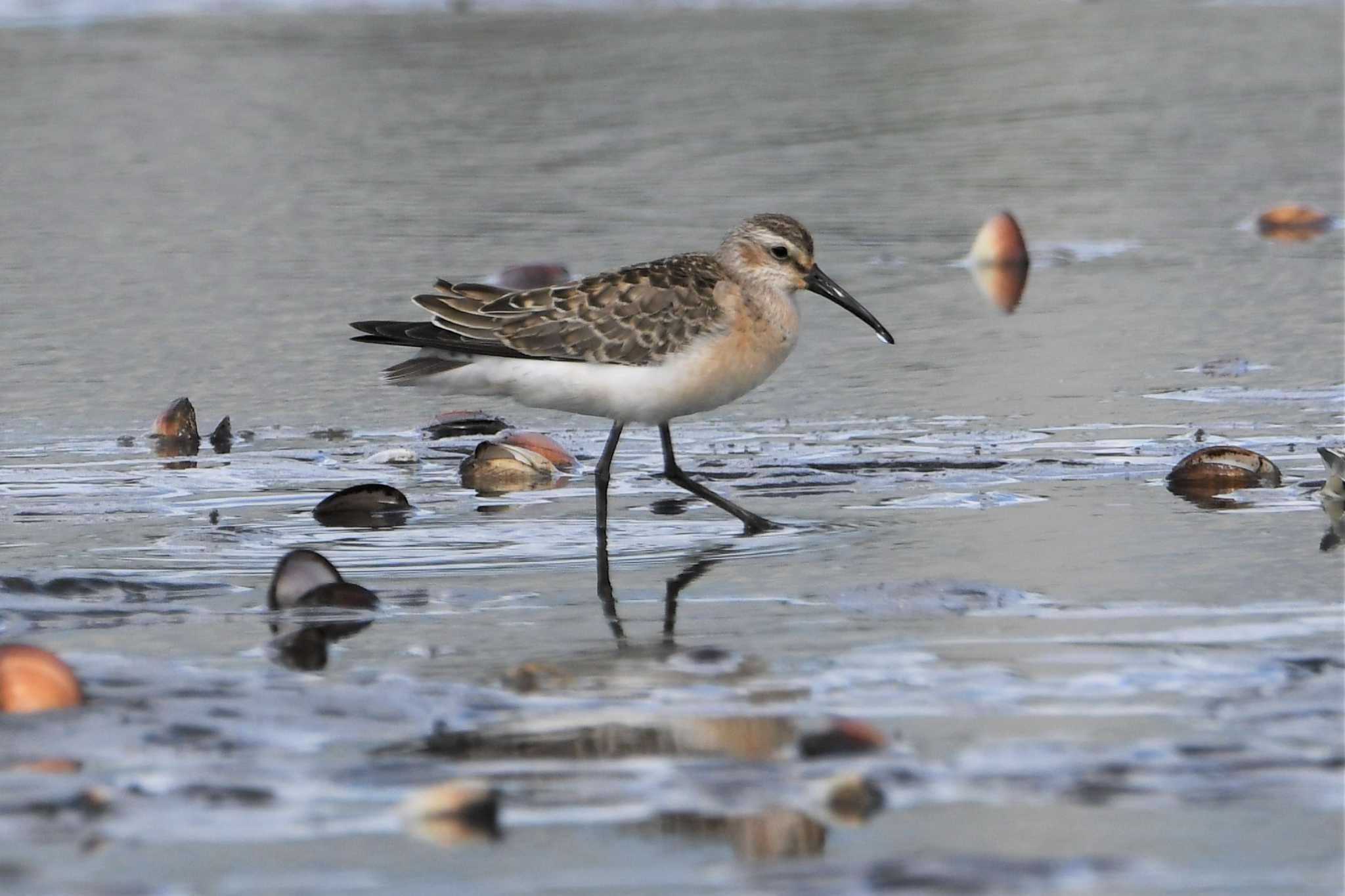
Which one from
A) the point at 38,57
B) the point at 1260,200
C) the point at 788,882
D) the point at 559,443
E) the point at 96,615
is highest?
the point at 38,57

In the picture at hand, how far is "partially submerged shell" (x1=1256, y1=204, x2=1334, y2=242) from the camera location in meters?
11.7

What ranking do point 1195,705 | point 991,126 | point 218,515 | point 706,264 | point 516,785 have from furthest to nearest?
point 991,126
point 706,264
point 218,515
point 1195,705
point 516,785

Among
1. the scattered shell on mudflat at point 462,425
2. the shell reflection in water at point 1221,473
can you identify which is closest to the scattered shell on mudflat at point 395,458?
the scattered shell on mudflat at point 462,425

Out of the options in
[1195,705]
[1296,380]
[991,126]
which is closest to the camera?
[1195,705]

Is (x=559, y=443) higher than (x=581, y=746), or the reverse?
(x=559, y=443)

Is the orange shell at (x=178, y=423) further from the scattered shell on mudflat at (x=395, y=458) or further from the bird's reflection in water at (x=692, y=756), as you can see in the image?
the bird's reflection in water at (x=692, y=756)

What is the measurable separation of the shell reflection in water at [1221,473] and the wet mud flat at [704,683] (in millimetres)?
82

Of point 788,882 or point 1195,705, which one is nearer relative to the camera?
point 788,882

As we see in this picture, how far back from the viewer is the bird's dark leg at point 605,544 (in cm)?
564

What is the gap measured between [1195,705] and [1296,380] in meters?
4.28

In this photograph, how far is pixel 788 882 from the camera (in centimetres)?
372

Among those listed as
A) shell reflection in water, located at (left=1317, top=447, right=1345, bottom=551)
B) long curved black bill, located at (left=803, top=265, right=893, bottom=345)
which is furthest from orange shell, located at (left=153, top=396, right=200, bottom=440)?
shell reflection in water, located at (left=1317, top=447, right=1345, bottom=551)

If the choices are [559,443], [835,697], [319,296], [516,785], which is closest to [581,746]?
[516,785]

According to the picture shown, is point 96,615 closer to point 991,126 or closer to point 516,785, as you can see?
point 516,785
